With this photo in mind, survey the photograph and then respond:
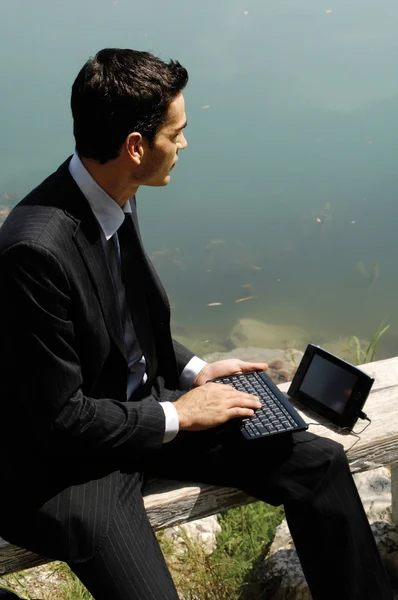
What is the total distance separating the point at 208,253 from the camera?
19.2 ft

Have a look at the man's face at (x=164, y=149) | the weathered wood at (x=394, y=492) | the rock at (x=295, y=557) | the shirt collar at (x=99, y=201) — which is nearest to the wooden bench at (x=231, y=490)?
the weathered wood at (x=394, y=492)

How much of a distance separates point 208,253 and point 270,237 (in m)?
0.48

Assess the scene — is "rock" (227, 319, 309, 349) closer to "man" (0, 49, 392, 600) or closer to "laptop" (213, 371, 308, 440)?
"laptop" (213, 371, 308, 440)

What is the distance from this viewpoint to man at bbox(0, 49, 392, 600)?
168 centimetres

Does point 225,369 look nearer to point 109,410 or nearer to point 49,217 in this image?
point 109,410

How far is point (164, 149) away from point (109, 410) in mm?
637

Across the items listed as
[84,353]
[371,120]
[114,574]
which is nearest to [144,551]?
[114,574]

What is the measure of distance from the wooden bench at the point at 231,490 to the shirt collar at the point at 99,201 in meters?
0.66

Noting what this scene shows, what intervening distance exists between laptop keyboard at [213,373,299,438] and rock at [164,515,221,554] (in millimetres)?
810

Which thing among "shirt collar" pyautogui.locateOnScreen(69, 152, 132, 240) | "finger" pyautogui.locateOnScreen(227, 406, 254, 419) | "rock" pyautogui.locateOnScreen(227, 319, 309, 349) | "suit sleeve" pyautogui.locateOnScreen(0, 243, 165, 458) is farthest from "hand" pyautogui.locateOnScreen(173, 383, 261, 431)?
"rock" pyautogui.locateOnScreen(227, 319, 309, 349)

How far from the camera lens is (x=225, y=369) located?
217 centimetres

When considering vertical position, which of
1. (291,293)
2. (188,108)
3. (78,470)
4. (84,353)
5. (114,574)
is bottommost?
(291,293)

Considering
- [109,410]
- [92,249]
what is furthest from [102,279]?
[109,410]

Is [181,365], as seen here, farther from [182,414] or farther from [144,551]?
[144,551]
